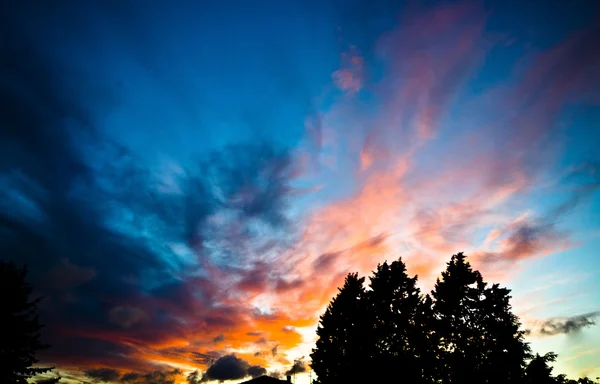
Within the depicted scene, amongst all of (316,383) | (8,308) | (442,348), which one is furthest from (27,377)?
(442,348)

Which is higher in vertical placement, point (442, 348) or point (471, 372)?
point (442, 348)

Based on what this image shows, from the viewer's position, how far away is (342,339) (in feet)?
110

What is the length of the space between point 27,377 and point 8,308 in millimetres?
5501

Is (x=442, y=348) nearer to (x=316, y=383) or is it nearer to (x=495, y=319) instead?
(x=495, y=319)

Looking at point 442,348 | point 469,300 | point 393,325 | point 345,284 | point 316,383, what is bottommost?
point 316,383

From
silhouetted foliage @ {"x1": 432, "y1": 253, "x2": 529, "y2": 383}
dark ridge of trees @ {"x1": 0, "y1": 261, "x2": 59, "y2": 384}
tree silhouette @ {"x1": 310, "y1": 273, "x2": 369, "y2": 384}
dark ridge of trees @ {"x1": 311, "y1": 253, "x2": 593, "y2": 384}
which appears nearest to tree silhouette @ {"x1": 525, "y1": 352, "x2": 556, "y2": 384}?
dark ridge of trees @ {"x1": 311, "y1": 253, "x2": 593, "y2": 384}

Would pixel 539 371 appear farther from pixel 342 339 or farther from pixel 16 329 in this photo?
pixel 16 329

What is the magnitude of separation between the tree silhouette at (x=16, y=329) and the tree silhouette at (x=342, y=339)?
26522 millimetres

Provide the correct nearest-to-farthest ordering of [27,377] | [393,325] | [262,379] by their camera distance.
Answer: [27,377], [393,325], [262,379]

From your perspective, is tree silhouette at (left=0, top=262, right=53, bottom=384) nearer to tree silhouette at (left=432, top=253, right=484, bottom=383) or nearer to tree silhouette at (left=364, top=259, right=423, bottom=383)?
tree silhouette at (left=364, top=259, right=423, bottom=383)

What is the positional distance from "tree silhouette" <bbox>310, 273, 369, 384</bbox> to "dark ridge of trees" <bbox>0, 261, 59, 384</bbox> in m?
26.5

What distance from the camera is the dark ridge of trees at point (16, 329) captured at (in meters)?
20.8

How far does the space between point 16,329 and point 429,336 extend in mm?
36338

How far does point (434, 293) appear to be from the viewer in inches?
1272
